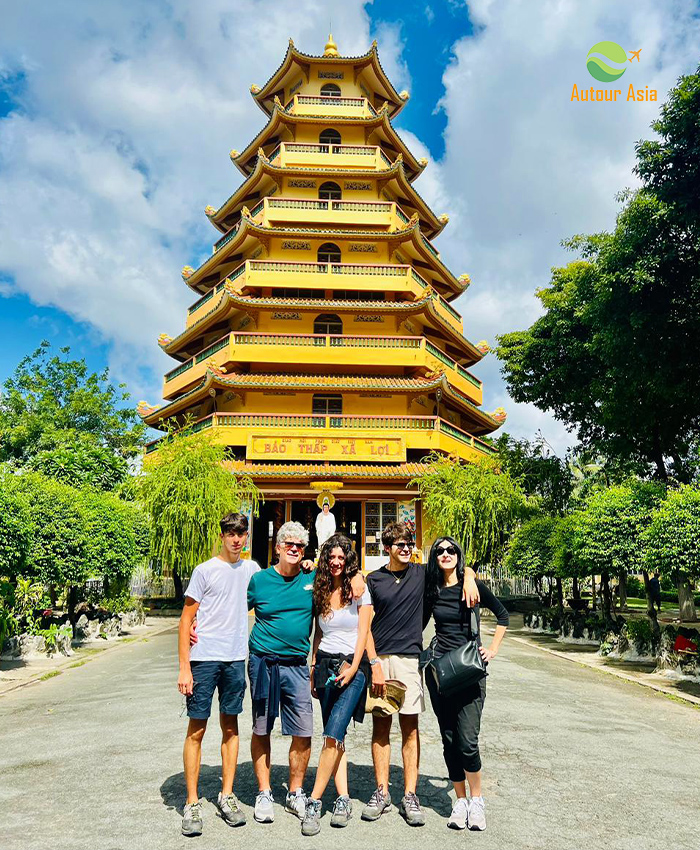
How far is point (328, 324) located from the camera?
26.6m

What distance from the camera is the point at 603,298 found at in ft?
45.3

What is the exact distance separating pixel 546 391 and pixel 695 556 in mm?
11859

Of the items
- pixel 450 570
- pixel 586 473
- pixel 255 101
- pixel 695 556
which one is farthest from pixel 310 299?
pixel 450 570

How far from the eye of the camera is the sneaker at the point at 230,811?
3910 mm

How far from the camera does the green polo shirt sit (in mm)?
4156

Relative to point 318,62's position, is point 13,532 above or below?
below

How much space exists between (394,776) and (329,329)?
2271 cm

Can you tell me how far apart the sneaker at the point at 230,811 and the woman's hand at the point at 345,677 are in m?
1.00

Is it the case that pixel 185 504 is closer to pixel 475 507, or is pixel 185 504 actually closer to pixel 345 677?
pixel 475 507

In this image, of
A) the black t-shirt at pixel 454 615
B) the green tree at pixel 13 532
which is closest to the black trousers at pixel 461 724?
the black t-shirt at pixel 454 615

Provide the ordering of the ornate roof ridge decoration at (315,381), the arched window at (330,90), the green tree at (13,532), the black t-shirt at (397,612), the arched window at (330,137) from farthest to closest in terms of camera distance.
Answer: the arched window at (330,90) → the arched window at (330,137) → the ornate roof ridge decoration at (315,381) → the green tree at (13,532) → the black t-shirt at (397,612)

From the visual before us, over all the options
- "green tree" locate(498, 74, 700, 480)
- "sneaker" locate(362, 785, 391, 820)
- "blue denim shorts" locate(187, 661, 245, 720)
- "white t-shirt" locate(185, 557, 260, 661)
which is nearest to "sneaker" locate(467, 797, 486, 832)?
"sneaker" locate(362, 785, 391, 820)

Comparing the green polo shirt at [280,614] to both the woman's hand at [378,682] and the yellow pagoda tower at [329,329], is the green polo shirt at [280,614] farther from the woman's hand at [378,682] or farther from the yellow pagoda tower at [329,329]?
the yellow pagoda tower at [329,329]

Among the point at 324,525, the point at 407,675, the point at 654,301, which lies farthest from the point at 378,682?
the point at 324,525
